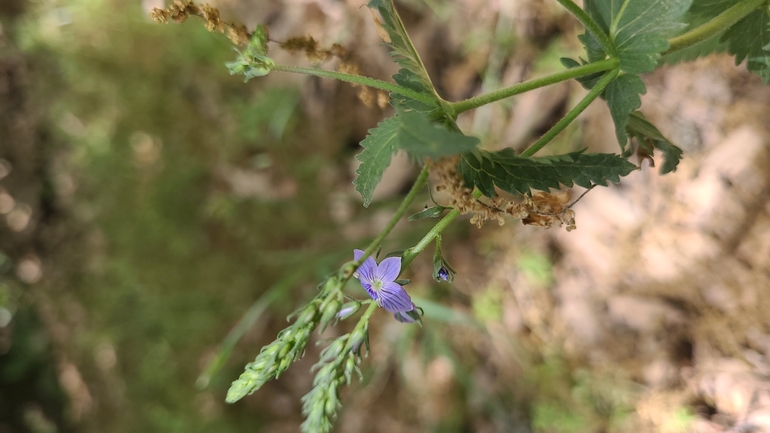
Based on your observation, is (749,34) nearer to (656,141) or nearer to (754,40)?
(754,40)

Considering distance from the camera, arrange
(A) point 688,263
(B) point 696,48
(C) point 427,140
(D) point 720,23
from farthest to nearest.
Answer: (A) point 688,263, (B) point 696,48, (D) point 720,23, (C) point 427,140

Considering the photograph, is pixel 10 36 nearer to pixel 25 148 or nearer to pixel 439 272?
pixel 25 148

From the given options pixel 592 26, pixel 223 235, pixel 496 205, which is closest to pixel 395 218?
pixel 496 205

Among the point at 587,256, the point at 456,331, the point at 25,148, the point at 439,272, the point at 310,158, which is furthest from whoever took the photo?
the point at 25,148

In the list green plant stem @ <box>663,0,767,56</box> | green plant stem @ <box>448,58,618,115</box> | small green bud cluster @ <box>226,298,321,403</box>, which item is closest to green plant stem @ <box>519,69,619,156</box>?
green plant stem @ <box>448,58,618,115</box>

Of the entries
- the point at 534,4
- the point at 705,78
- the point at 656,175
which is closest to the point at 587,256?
the point at 656,175

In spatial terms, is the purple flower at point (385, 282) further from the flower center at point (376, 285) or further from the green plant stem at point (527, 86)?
the green plant stem at point (527, 86)

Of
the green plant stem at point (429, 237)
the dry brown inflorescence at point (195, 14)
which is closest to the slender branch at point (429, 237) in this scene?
the green plant stem at point (429, 237)
